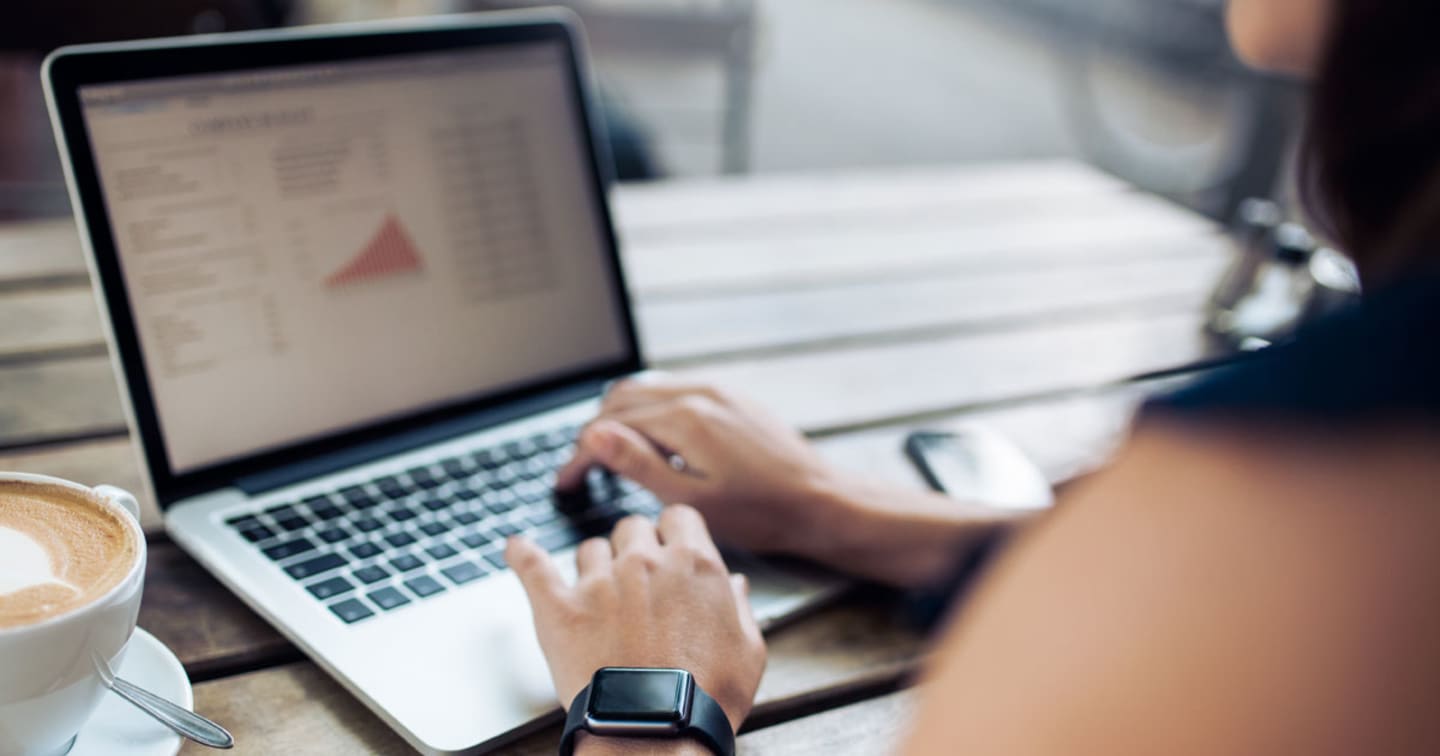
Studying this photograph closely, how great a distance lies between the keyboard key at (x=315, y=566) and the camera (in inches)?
26.2

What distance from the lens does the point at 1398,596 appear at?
29cm

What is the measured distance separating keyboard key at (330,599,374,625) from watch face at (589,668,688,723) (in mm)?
162

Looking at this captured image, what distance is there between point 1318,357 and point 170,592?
0.64 meters

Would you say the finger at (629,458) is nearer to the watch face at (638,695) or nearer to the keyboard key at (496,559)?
the keyboard key at (496,559)

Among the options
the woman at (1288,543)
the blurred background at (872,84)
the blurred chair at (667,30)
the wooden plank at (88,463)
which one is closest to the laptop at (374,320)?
the wooden plank at (88,463)

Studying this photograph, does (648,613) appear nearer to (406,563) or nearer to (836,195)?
(406,563)

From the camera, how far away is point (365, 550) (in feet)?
2.29

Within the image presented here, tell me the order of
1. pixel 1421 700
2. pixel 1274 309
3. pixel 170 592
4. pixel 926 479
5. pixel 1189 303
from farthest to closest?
pixel 1189 303 < pixel 1274 309 < pixel 926 479 < pixel 170 592 < pixel 1421 700

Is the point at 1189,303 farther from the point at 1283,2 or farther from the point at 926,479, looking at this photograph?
the point at 1283,2

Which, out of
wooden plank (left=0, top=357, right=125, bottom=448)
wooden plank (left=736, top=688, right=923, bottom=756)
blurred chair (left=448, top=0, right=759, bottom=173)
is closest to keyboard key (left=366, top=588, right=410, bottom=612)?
wooden plank (left=736, top=688, right=923, bottom=756)

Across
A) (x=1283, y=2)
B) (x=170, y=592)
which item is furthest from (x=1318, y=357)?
(x=170, y=592)

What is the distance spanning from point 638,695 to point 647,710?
0.01 metres

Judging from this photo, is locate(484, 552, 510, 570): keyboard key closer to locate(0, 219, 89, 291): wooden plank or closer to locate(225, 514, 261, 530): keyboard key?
locate(225, 514, 261, 530): keyboard key

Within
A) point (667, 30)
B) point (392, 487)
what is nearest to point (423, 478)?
point (392, 487)
